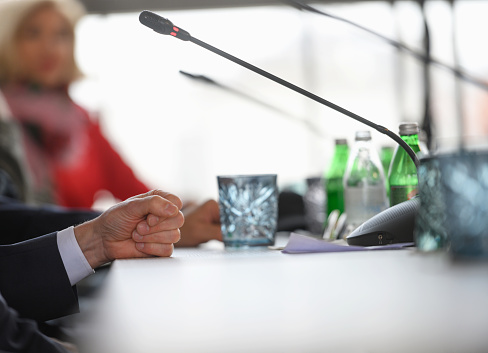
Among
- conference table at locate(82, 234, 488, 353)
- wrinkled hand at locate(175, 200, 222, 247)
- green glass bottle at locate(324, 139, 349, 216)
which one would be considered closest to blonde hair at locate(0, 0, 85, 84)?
green glass bottle at locate(324, 139, 349, 216)

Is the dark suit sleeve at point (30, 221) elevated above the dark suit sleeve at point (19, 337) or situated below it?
above

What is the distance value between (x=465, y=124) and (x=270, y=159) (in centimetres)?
204

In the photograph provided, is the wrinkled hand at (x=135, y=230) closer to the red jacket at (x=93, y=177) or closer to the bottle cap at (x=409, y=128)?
the bottle cap at (x=409, y=128)

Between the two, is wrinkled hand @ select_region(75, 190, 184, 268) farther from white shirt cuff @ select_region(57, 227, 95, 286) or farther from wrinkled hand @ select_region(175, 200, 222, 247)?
wrinkled hand @ select_region(175, 200, 222, 247)

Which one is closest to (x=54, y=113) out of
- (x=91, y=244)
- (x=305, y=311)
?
(x=91, y=244)

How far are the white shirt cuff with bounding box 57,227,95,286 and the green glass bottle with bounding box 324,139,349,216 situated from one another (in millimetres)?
A: 734

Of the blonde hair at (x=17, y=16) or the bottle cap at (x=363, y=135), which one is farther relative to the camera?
the blonde hair at (x=17, y=16)

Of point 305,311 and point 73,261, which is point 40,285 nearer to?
point 73,261

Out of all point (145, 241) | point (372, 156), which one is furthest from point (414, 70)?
point (145, 241)

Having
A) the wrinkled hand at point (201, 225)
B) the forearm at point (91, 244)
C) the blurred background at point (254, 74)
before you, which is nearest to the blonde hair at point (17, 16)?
the wrinkled hand at point (201, 225)

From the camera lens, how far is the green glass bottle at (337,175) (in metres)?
1.64

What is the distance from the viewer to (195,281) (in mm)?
626

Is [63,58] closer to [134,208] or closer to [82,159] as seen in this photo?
[82,159]

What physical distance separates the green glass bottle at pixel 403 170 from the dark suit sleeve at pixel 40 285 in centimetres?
56
